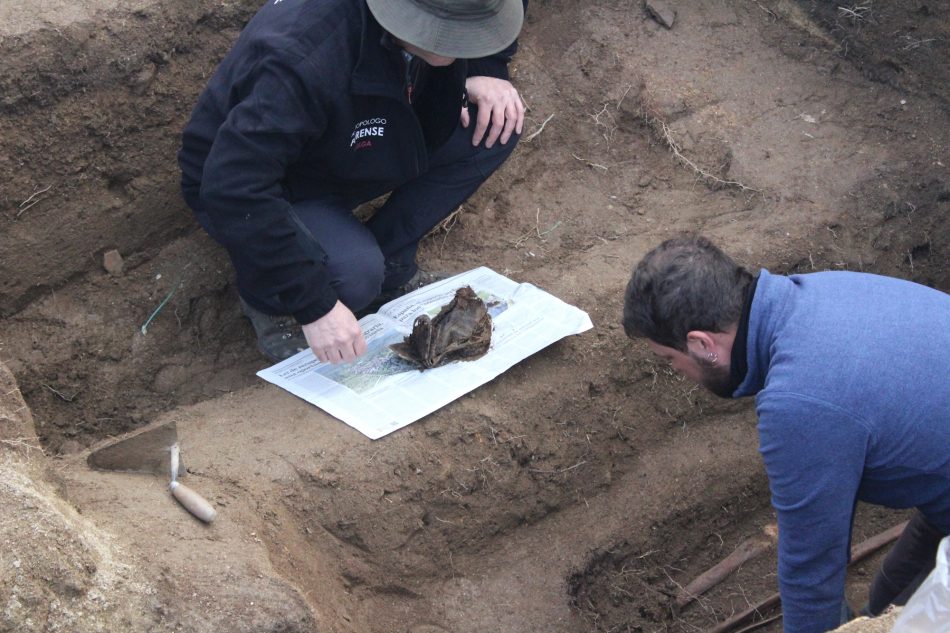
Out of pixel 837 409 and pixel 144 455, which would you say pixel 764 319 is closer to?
pixel 837 409

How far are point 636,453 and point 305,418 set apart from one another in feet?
4.36

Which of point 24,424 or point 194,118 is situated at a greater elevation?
point 194,118

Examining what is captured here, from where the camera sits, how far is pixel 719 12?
17.3 feet

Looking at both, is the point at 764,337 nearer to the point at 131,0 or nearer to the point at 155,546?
the point at 155,546

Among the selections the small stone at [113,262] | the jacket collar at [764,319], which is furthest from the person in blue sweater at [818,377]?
the small stone at [113,262]

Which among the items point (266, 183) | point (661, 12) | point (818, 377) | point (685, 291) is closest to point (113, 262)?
point (266, 183)

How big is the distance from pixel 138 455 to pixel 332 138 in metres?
1.20

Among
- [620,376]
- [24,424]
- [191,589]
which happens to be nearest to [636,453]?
A: [620,376]

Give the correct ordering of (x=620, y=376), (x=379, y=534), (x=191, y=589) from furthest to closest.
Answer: (x=620, y=376) → (x=379, y=534) → (x=191, y=589)

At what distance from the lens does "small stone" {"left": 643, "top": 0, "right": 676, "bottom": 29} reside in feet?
17.1

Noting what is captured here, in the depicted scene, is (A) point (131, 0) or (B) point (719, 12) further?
(B) point (719, 12)

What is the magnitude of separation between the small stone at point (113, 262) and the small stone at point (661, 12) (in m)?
2.97

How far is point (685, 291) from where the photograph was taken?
95.2 inches

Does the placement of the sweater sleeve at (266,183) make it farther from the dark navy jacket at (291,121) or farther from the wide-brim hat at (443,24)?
the wide-brim hat at (443,24)
